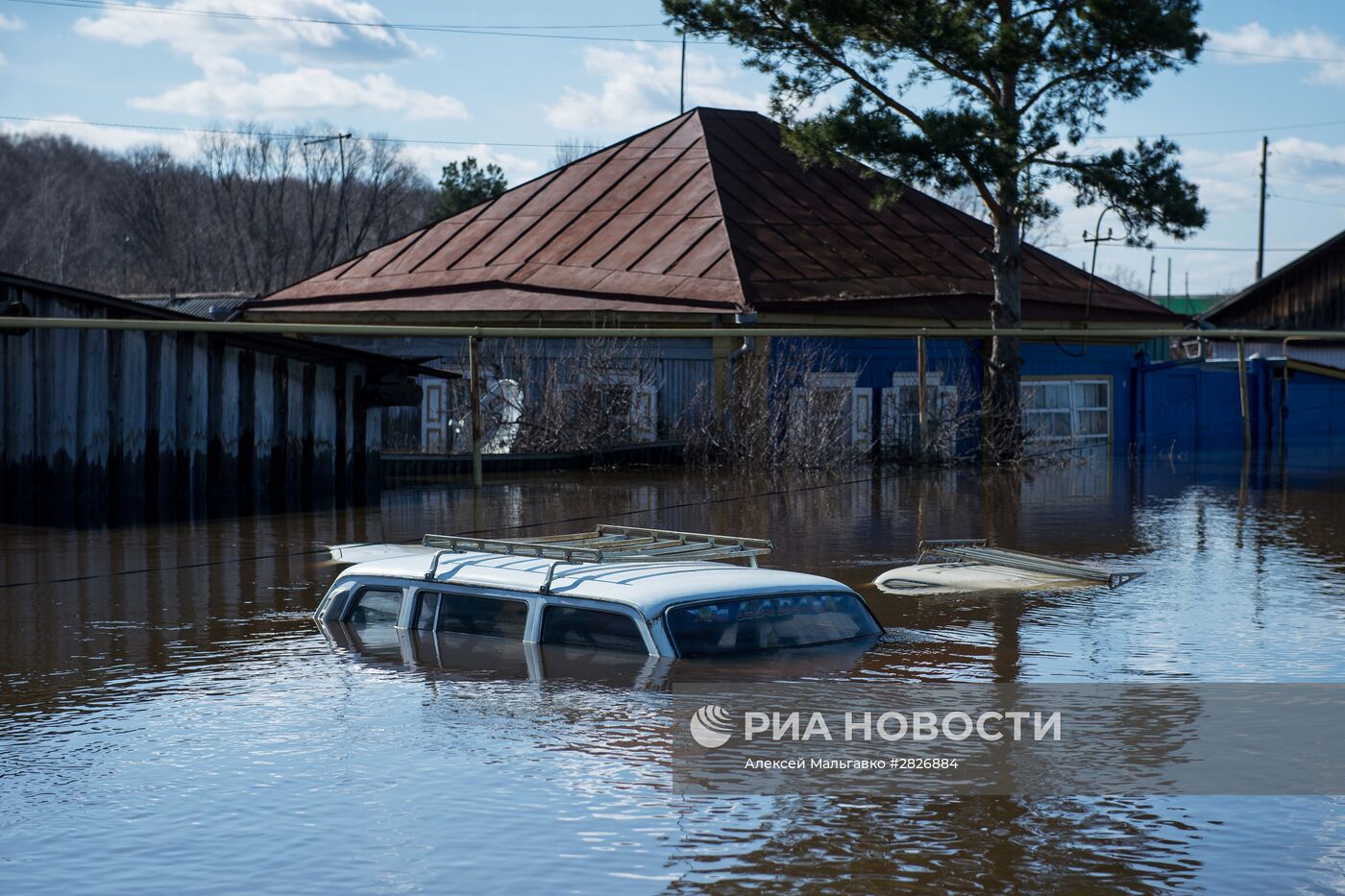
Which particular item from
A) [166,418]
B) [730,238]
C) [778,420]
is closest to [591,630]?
[166,418]

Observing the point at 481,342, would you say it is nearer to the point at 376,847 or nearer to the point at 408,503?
the point at 408,503

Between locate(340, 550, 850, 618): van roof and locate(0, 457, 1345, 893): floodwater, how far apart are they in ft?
1.26

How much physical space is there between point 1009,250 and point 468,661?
19676mm

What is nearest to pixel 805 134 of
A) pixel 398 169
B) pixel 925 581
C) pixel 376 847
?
pixel 925 581

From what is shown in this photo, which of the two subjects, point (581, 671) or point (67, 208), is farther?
point (67, 208)

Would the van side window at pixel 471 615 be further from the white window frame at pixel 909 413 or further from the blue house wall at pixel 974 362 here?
the white window frame at pixel 909 413

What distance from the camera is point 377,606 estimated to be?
34.5ft

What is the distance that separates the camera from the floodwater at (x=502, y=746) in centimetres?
617

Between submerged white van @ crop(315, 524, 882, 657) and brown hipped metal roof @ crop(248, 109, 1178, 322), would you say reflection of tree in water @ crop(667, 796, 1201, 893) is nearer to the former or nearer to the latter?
submerged white van @ crop(315, 524, 882, 657)

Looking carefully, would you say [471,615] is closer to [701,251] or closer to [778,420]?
[778,420]

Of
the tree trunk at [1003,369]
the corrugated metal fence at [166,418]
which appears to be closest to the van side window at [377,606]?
the corrugated metal fence at [166,418]

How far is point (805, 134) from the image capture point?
87.4ft

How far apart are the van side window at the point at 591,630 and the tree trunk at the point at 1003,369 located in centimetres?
1891

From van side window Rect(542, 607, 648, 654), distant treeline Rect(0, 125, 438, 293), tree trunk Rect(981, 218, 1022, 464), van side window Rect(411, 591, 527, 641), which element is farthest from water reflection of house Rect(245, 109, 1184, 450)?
distant treeline Rect(0, 125, 438, 293)
